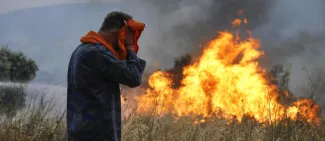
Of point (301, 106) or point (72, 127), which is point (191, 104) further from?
point (72, 127)

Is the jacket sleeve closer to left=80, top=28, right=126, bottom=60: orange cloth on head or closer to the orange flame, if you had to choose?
left=80, top=28, right=126, bottom=60: orange cloth on head

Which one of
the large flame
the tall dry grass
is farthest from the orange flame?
the tall dry grass

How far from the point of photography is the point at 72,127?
8.83ft

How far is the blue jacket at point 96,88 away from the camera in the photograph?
8.43 feet

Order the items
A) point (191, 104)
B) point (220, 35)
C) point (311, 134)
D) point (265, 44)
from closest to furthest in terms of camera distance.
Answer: point (311, 134)
point (191, 104)
point (220, 35)
point (265, 44)

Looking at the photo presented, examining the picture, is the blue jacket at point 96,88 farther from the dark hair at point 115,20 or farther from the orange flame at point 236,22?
the orange flame at point 236,22

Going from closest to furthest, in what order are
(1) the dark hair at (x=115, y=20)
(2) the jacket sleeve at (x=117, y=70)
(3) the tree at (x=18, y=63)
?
A: (2) the jacket sleeve at (x=117, y=70), (1) the dark hair at (x=115, y=20), (3) the tree at (x=18, y=63)

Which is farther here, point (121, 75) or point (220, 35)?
point (220, 35)

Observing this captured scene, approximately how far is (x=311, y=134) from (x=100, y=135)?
3.96 meters

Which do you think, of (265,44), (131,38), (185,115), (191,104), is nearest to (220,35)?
(265,44)

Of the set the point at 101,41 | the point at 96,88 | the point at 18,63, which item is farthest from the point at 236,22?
the point at 96,88

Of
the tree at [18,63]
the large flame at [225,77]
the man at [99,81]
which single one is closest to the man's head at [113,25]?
the man at [99,81]

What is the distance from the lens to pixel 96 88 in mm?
2602

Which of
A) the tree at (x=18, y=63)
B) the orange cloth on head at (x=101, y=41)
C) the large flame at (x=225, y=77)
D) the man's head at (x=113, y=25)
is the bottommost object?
the orange cloth on head at (x=101, y=41)
